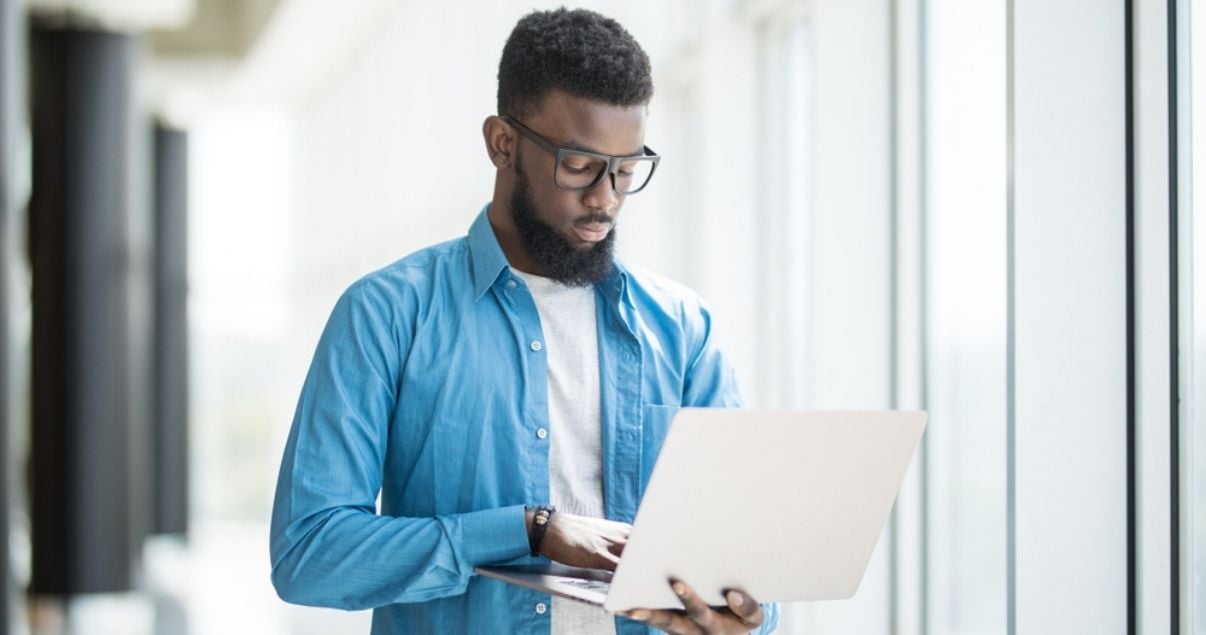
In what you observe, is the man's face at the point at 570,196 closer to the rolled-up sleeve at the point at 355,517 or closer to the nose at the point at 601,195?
the nose at the point at 601,195

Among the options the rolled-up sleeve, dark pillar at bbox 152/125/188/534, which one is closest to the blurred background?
the rolled-up sleeve

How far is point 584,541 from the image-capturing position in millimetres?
1453

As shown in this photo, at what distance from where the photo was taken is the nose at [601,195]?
1620 millimetres

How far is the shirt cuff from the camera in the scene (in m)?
1.50

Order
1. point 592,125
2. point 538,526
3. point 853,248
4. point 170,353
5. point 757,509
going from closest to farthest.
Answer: point 757,509, point 538,526, point 592,125, point 853,248, point 170,353


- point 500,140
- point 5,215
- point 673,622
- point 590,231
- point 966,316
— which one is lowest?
point 673,622

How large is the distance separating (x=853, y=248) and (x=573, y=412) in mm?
1228

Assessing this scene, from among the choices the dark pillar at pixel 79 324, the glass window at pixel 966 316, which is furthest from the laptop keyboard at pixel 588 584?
the dark pillar at pixel 79 324

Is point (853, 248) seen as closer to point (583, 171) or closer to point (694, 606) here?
point (583, 171)

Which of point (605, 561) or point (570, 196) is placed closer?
point (605, 561)

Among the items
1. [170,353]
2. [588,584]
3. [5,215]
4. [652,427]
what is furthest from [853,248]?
[170,353]

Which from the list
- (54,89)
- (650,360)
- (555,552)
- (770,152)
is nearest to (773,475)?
(555,552)

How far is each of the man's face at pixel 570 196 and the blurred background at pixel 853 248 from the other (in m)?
0.45

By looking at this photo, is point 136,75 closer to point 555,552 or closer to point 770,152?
point 770,152
